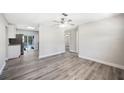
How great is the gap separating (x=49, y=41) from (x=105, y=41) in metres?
3.82

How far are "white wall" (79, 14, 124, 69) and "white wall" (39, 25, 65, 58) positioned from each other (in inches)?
91.8

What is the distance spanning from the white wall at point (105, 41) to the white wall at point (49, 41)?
233 cm

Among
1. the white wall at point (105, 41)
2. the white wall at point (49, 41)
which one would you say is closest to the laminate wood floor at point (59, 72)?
the white wall at point (105, 41)

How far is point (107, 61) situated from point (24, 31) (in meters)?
8.65

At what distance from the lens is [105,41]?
13.5 ft

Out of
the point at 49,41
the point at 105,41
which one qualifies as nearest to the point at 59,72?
the point at 105,41

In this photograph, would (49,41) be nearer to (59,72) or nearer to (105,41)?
(59,72)

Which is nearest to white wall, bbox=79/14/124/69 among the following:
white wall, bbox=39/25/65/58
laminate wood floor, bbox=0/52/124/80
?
laminate wood floor, bbox=0/52/124/80

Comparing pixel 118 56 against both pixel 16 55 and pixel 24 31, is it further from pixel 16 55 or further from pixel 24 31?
pixel 24 31

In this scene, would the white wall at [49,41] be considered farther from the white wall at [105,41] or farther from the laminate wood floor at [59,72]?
the white wall at [105,41]
